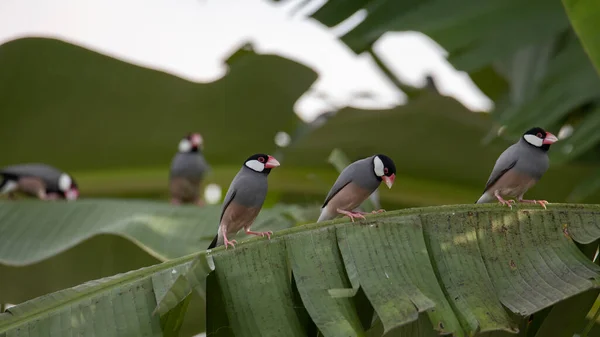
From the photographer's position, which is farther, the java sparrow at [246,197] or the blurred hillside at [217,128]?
the blurred hillside at [217,128]

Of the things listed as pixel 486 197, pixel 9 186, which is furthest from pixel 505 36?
pixel 9 186

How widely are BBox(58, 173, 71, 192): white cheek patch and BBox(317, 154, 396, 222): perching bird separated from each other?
1966 mm

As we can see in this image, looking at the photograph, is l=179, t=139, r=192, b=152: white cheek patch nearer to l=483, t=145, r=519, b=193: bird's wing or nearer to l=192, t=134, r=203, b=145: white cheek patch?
l=192, t=134, r=203, b=145: white cheek patch

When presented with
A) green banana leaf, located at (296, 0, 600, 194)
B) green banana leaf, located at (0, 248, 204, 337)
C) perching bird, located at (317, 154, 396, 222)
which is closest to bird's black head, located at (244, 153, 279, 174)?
perching bird, located at (317, 154, 396, 222)

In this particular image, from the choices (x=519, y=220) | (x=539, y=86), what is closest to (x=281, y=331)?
(x=519, y=220)


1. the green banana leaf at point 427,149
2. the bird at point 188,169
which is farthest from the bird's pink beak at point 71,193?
the green banana leaf at point 427,149

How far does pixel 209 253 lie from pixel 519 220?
628mm

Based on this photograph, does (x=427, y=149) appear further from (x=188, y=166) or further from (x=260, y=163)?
(x=260, y=163)

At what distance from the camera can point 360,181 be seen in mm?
1564

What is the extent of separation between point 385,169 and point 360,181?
0.06 metres

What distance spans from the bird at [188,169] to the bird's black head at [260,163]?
162cm

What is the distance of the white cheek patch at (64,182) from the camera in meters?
3.26

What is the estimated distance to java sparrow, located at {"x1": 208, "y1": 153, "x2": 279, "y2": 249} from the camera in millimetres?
1581

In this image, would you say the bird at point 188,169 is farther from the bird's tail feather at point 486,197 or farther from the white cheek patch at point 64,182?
the bird's tail feather at point 486,197
